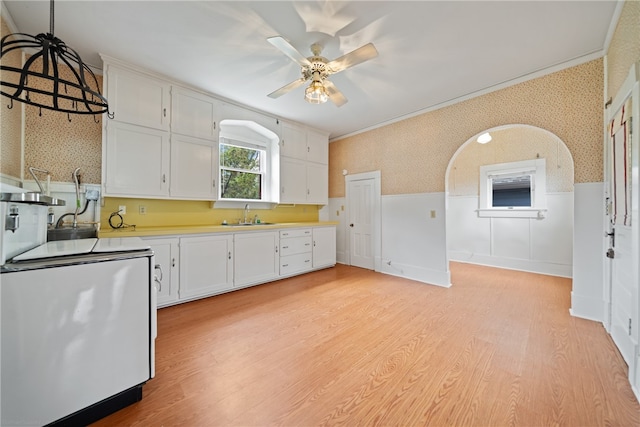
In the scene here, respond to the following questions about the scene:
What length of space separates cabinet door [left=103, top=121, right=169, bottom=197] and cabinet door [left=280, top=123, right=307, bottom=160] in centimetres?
190

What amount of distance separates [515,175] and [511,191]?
1.06ft

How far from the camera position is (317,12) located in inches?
81.4

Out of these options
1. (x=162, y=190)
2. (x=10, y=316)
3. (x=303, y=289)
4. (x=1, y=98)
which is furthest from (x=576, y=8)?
(x=1, y=98)

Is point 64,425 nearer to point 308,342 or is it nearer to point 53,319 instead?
point 53,319

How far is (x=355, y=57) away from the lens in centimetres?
223

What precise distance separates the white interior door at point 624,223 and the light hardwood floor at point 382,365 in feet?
0.73

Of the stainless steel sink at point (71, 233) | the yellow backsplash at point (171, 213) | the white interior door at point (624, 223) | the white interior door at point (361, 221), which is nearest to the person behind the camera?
the white interior door at point (624, 223)

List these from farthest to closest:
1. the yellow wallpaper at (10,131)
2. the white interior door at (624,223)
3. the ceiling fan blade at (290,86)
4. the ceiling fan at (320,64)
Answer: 1. the ceiling fan blade at (290,86)
2. the ceiling fan at (320,64)
3. the yellow wallpaper at (10,131)
4. the white interior door at (624,223)

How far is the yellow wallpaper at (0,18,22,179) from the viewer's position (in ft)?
6.61

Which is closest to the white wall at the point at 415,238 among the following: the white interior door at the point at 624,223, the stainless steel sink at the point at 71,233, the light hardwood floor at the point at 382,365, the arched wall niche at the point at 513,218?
the arched wall niche at the point at 513,218

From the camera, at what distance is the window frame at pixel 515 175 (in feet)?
14.5

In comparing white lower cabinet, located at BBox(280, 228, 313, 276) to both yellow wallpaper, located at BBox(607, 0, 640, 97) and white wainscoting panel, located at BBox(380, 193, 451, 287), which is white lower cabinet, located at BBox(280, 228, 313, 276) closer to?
white wainscoting panel, located at BBox(380, 193, 451, 287)

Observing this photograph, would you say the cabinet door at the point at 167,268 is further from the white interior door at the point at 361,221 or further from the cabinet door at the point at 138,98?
the white interior door at the point at 361,221

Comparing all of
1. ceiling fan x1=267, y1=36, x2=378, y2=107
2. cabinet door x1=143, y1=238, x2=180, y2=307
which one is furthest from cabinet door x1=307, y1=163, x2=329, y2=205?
cabinet door x1=143, y1=238, x2=180, y2=307
